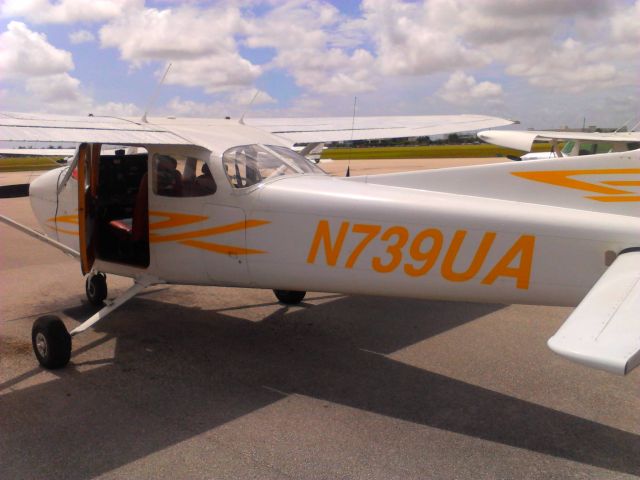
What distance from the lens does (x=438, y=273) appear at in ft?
12.8

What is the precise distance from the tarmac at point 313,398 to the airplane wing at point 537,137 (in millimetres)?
7381

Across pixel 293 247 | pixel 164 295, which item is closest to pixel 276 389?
pixel 293 247

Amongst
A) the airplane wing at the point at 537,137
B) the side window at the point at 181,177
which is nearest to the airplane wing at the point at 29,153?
the side window at the point at 181,177

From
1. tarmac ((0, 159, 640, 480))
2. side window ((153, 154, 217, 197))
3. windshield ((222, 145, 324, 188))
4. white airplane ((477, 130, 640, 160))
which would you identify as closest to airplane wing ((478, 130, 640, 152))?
white airplane ((477, 130, 640, 160))

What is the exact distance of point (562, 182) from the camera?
12.5 ft

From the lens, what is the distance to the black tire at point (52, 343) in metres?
4.75

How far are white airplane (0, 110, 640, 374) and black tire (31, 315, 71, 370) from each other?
0.05 feet

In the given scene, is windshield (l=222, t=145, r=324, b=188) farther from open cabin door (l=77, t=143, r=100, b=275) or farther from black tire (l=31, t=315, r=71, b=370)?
black tire (l=31, t=315, r=71, b=370)

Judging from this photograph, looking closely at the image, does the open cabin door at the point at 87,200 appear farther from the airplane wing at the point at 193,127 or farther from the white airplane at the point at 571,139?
the white airplane at the point at 571,139

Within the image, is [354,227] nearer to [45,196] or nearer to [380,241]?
[380,241]

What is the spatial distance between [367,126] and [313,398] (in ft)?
14.7

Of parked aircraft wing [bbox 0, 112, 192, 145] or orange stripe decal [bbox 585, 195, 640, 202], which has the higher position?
parked aircraft wing [bbox 0, 112, 192, 145]

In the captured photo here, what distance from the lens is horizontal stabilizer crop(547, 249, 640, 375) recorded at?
88.0 inches

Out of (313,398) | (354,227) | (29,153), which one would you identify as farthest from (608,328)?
(29,153)
